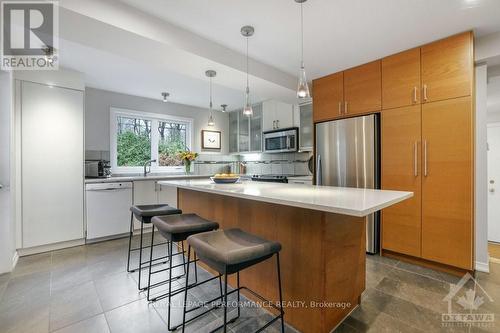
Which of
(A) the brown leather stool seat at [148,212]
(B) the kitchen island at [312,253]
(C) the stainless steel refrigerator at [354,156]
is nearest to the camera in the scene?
(B) the kitchen island at [312,253]

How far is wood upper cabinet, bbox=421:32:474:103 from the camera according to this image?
220 cm

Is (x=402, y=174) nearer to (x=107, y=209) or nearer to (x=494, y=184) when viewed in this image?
(x=494, y=184)

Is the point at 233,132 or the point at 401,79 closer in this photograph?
the point at 401,79

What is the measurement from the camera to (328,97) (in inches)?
128

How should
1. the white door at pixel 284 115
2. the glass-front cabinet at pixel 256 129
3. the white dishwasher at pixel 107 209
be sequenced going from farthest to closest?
the glass-front cabinet at pixel 256 129 < the white door at pixel 284 115 < the white dishwasher at pixel 107 209

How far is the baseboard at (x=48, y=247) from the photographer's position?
284 centimetres

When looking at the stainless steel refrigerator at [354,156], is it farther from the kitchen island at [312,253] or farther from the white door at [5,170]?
the white door at [5,170]

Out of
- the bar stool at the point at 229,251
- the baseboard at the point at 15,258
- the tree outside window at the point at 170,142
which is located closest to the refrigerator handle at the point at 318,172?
the bar stool at the point at 229,251

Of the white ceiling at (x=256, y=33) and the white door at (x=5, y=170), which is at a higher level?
the white ceiling at (x=256, y=33)

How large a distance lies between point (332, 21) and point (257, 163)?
11.7 ft

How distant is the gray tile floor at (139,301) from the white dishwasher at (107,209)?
2.29ft

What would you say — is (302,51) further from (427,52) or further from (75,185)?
(75,185)

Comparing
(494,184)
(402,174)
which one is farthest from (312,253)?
(494,184)

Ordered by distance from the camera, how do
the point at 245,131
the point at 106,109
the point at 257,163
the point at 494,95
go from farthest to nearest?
the point at 257,163 < the point at 245,131 < the point at 106,109 < the point at 494,95
